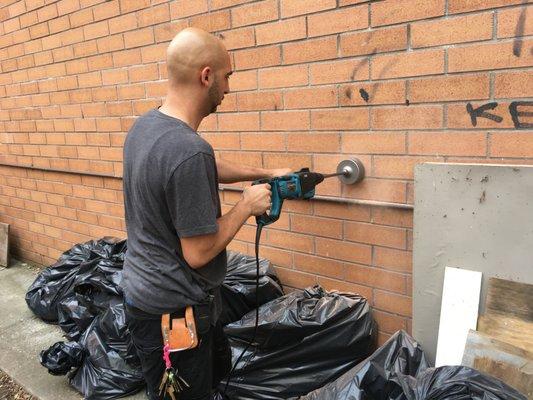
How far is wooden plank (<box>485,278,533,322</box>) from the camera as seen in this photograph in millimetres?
1798

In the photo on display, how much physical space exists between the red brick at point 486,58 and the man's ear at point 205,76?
1.01 meters

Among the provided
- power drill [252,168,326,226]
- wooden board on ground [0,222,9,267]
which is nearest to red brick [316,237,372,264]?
power drill [252,168,326,226]

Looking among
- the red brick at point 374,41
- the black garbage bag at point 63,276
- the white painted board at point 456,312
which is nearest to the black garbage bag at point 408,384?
A: the white painted board at point 456,312

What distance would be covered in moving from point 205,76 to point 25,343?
2696 millimetres

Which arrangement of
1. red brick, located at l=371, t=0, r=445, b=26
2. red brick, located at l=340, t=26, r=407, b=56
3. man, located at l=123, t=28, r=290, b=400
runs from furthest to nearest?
red brick, located at l=340, t=26, r=407, b=56, red brick, located at l=371, t=0, r=445, b=26, man, located at l=123, t=28, r=290, b=400

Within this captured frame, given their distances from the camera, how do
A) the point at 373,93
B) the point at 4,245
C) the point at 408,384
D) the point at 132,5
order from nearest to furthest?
the point at 408,384 → the point at 373,93 → the point at 132,5 → the point at 4,245

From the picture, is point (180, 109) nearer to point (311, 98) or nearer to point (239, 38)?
point (311, 98)

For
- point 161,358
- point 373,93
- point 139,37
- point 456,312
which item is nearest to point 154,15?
point 139,37

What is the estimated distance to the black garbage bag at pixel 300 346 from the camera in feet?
7.18

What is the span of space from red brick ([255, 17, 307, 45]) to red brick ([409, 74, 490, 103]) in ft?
2.15

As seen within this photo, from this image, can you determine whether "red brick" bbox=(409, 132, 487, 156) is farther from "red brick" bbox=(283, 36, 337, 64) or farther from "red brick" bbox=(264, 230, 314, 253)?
"red brick" bbox=(264, 230, 314, 253)

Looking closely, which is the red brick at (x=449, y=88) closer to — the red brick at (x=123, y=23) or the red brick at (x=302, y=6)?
Answer: the red brick at (x=302, y=6)

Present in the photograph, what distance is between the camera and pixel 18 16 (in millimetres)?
4031

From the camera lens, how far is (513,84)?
1758mm
